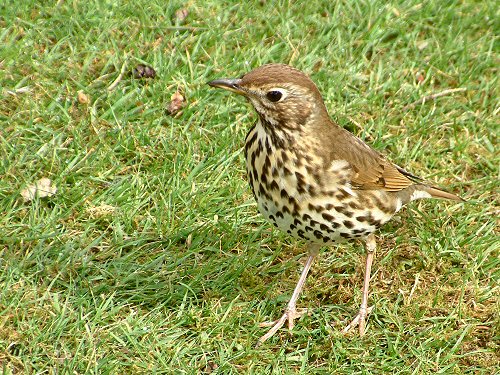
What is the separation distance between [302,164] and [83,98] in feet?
6.78

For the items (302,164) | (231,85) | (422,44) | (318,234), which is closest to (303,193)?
(302,164)

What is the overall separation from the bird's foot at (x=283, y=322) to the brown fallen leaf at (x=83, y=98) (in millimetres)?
1976

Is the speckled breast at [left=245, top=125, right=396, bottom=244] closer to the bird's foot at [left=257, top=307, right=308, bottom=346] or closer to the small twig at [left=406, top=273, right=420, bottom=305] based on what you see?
the bird's foot at [left=257, top=307, right=308, bottom=346]

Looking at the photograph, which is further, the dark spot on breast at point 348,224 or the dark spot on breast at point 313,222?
→ the dark spot on breast at point 348,224

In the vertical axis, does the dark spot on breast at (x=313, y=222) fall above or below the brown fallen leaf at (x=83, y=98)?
above

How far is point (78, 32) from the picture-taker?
6.34 metres

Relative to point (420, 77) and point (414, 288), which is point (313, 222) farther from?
point (420, 77)

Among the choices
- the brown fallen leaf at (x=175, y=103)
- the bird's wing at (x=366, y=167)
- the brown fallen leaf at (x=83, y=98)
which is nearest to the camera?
the bird's wing at (x=366, y=167)

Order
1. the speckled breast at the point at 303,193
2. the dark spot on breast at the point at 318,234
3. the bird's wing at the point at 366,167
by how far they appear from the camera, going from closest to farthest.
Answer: the speckled breast at the point at 303,193, the dark spot on breast at the point at 318,234, the bird's wing at the point at 366,167

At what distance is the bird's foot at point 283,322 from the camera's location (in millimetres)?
4934

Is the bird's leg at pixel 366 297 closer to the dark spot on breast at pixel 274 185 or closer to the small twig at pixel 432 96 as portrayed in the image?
the dark spot on breast at pixel 274 185

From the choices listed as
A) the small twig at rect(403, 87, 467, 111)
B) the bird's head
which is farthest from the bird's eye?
the small twig at rect(403, 87, 467, 111)

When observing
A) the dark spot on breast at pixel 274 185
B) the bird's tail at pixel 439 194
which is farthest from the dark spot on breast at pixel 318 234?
the bird's tail at pixel 439 194


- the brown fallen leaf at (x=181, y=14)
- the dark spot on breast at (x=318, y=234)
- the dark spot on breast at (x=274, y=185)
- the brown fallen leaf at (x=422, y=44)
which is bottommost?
the brown fallen leaf at (x=422, y=44)
